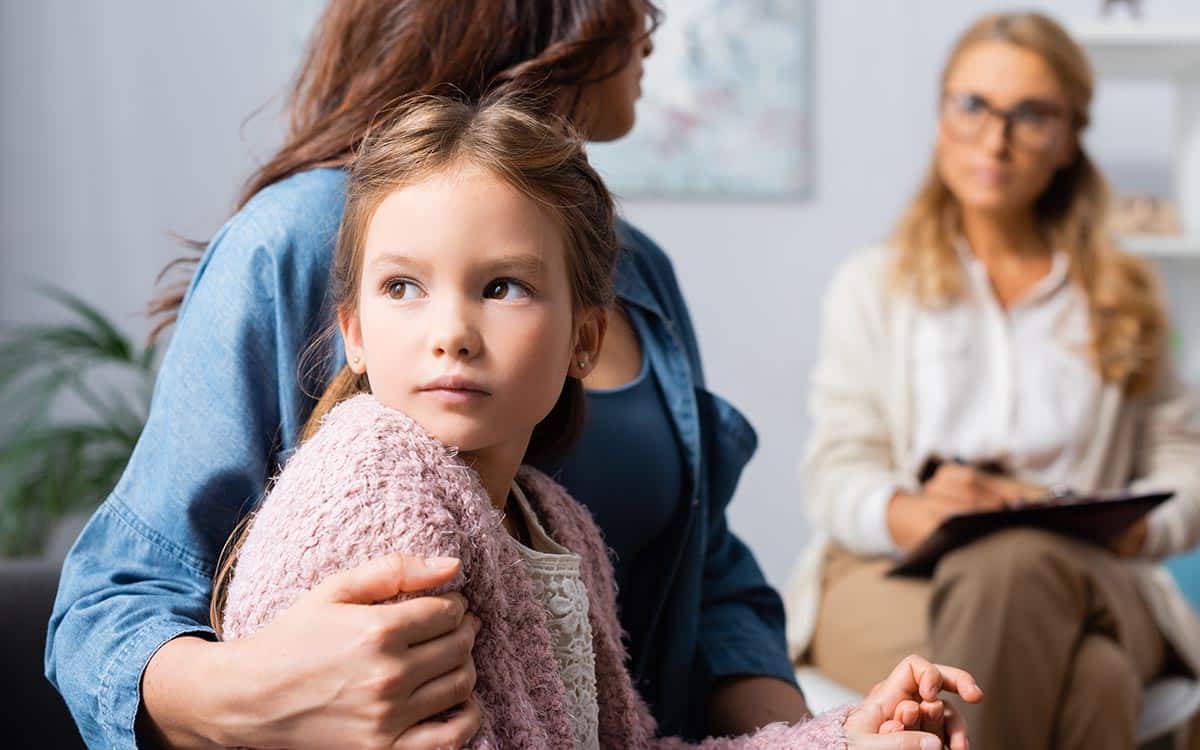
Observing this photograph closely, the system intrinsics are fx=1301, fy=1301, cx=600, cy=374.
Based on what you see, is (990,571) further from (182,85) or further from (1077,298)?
(182,85)

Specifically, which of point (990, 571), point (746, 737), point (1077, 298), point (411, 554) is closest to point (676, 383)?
point (746, 737)

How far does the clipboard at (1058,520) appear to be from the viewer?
1.88 meters

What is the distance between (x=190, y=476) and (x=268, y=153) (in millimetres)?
1824

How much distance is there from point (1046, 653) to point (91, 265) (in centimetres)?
229

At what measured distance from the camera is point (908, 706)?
34.8 inches

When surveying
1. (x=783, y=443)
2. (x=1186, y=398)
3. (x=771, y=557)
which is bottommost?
(x=771, y=557)

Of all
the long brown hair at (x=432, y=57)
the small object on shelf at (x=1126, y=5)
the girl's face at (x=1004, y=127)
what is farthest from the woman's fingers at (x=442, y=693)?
the small object on shelf at (x=1126, y=5)

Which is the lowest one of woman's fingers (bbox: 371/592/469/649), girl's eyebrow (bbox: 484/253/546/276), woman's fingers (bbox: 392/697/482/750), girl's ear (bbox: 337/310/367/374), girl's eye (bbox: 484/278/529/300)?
woman's fingers (bbox: 392/697/482/750)

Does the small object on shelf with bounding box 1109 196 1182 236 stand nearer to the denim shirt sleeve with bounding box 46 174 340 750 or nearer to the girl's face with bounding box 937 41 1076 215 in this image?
the girl's face with bounding box 937 41 1076 215

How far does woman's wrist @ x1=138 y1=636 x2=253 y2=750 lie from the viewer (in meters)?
0.77

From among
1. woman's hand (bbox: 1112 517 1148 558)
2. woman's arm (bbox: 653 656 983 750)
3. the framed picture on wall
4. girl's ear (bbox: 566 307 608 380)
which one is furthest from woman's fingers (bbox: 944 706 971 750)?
the framed picture on wall

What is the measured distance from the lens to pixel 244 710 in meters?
0.76

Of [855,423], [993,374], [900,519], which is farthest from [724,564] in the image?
[993,374]

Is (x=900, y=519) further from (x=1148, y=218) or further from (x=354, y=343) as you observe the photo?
(x=354, y=343)
